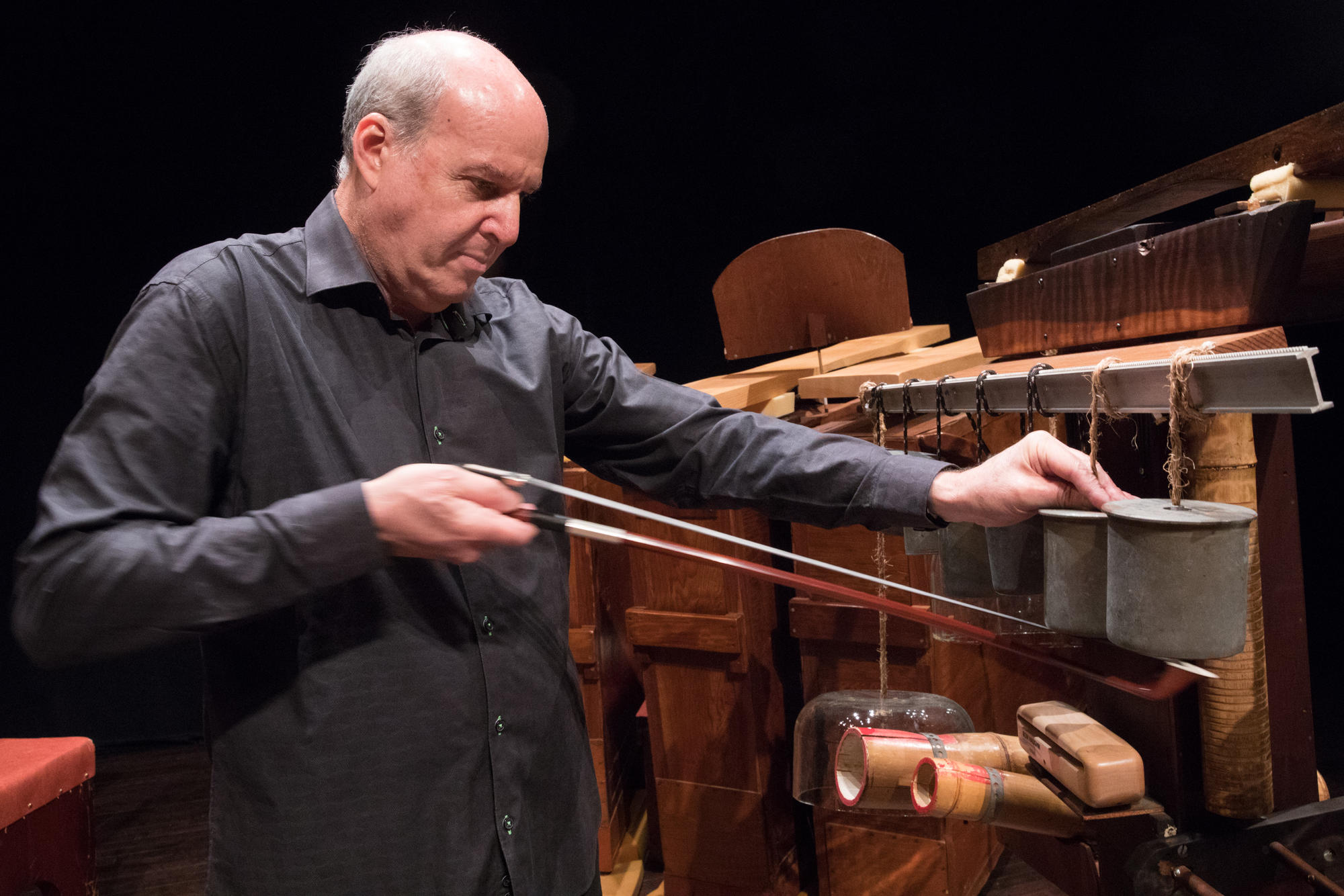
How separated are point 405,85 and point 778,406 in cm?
176

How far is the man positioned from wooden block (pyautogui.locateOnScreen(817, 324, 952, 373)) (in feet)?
4.09

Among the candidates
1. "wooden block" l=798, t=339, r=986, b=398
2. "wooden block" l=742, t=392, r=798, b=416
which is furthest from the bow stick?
"wooden block" l=742, t=392, r=798, b=416

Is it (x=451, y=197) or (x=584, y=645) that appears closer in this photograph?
(x=451, y=197)

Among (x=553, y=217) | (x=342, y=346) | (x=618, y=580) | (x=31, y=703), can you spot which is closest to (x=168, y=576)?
(x=342, y=346)

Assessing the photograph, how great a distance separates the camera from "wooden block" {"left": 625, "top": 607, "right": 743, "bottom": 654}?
274 cm

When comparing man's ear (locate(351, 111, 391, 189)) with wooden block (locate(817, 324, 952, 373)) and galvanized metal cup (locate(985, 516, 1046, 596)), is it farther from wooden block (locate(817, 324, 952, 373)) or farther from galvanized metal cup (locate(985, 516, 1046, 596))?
wooden block (locate(817, 324, 952, 373))

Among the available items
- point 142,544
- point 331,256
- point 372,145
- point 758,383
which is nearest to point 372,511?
point 142,544

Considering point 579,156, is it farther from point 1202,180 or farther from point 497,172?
point 1202,180

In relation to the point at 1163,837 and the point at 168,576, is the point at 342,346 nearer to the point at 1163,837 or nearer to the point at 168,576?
the point at 168,576

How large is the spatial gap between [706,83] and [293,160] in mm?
2311

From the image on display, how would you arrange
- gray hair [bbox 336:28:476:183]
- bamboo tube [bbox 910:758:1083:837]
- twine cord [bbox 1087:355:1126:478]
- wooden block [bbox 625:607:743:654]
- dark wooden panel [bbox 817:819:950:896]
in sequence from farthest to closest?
wooden block [bbox 625:607:743:654] → dark wooden panel [bbox 817:819:950:896] → bamboo tube [bbox 910:758:1083:837] → gray hair [bbox 336:28:476:183] → twine cord [bbox 1087:355:1126:478]

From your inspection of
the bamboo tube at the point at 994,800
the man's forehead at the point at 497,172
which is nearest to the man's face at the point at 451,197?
the man's forehead at the point at 497,172

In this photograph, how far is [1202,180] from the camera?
5.06 feet

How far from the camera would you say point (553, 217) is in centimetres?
492
